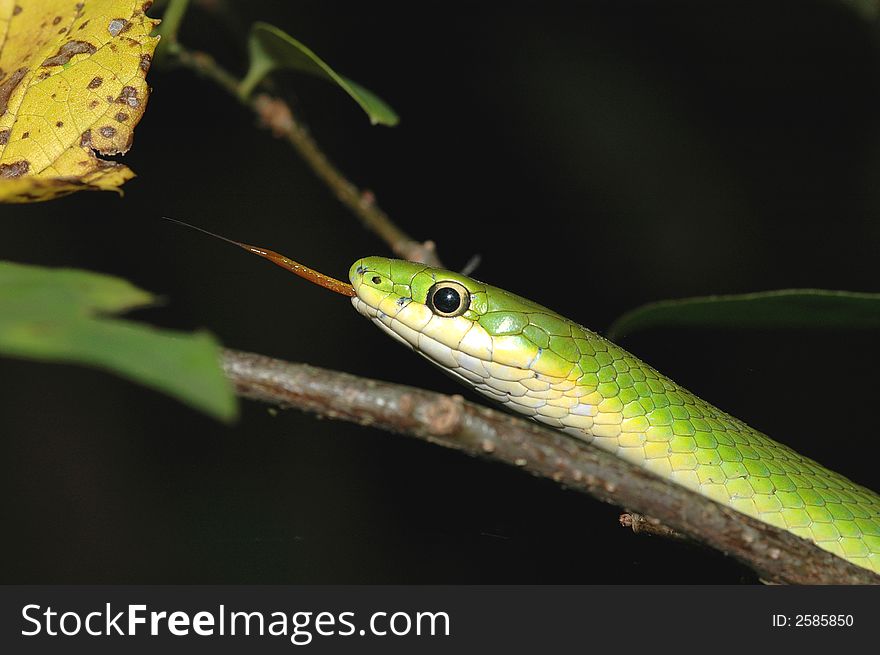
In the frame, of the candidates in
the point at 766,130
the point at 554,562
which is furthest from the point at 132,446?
the point at 766,130

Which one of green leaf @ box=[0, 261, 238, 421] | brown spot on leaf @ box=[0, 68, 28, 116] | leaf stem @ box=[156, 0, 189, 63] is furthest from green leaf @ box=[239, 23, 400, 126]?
green leaf @ box=[0, 261, 238, 421]

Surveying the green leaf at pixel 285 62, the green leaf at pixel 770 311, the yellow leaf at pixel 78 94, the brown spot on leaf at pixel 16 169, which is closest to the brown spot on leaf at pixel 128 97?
the yellow leaf at pixel 78 94

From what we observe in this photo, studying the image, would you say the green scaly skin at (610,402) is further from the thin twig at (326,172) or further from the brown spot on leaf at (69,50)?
the brown spot on leaf at (69,50)

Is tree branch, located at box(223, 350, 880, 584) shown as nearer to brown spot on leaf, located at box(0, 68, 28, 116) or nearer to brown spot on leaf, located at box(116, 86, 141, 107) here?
brown spot on leaf, located at box(116, 86, 141, 107)

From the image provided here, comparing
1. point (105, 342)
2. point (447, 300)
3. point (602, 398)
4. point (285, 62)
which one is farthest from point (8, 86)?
point (602, 398)

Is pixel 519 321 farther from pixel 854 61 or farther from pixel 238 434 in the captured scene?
pixel 854 61

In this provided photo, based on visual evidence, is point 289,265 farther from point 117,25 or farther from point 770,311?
point 770,311

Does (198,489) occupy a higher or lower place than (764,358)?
lower
